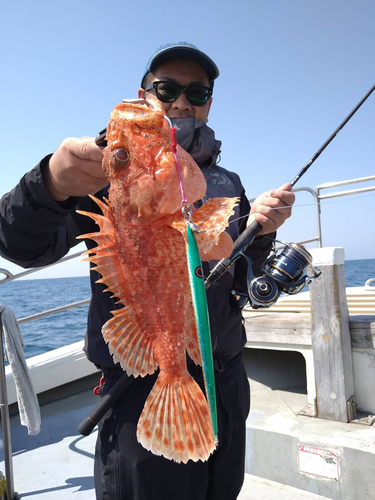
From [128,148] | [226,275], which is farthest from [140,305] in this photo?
[226,275]

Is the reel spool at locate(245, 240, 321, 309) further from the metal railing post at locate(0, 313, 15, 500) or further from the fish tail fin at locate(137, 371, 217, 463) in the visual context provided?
the metal railing post at locate(0, 313, 15, 500)

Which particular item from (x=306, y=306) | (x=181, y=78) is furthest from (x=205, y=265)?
(x=306, y=306)

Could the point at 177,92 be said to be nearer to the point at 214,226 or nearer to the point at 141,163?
the point at 141,163

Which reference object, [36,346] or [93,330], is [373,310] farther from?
[36,346]

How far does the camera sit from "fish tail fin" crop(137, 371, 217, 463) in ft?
4.07

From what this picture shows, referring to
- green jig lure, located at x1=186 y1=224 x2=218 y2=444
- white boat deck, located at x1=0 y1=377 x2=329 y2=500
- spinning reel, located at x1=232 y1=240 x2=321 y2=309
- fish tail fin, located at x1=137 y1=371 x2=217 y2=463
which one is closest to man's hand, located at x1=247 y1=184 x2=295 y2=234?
spinning reel, located at x1=232 y1=240 x2=321 y2=309

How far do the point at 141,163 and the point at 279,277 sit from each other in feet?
5.03

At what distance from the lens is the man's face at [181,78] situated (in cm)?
232

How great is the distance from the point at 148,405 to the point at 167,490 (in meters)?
0.82

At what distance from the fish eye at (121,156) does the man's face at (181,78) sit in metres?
0.96

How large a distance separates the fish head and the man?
107 millimetres

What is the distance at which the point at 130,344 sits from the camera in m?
1.54

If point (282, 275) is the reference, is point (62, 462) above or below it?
below

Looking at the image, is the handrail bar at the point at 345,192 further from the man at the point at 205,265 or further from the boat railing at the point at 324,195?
the man at the point at 205,265
